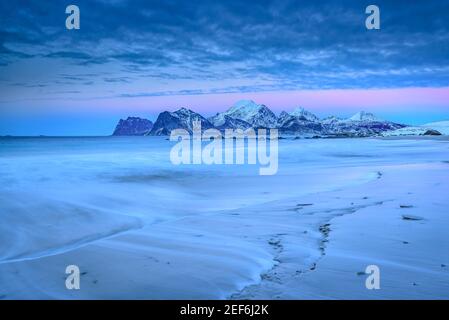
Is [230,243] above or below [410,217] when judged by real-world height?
below

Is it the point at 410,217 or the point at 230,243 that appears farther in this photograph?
the point at 410,217

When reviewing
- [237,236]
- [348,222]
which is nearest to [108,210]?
[237,236]

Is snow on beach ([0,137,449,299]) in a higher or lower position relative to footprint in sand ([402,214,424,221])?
lower

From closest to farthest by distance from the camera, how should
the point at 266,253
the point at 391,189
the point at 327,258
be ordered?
A: the point at 327,258, the point at 266,253, the point at 391,189

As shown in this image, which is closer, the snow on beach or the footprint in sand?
the snow on beach

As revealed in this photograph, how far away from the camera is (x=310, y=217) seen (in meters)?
6.86

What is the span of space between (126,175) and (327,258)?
12572 mm

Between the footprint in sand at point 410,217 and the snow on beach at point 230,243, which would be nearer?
the snow on beach at point 230,243

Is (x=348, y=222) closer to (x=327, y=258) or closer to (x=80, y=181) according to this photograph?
(x=327, y=258)

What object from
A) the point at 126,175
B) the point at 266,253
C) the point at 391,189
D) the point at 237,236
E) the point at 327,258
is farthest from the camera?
the point at 126,175

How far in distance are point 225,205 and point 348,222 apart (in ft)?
10.9

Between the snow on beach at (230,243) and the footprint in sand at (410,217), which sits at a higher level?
the footprint in sand at (410,217)

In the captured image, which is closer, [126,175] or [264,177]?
[264,177]

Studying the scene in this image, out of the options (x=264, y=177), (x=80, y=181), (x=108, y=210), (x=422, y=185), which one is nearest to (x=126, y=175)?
(x=80, y=181)
